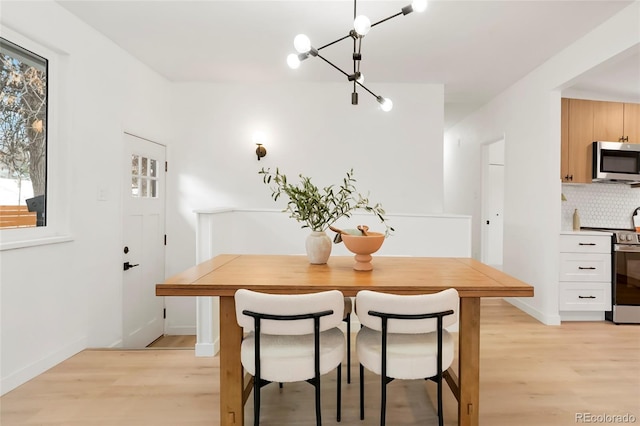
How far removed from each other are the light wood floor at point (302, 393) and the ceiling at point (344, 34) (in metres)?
2.66

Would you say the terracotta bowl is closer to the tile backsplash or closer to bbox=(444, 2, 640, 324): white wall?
bbox=(444, 2, 640, 324): white wall

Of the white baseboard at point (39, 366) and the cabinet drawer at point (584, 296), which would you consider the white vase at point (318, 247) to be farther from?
the cabinet drawer at point (584, 296)

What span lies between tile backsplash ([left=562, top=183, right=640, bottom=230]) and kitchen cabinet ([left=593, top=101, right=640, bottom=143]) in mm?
586

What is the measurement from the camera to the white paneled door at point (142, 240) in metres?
3.37

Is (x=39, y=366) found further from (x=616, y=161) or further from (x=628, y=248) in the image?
(x=616, y=161)

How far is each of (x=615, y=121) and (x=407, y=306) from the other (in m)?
4.13

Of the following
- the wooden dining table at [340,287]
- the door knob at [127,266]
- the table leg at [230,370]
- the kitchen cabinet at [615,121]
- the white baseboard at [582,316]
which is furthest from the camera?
the kitchen cabinet at [615,121]

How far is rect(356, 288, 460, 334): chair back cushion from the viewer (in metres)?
1.48

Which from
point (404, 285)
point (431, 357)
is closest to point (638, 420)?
point (431, 357)

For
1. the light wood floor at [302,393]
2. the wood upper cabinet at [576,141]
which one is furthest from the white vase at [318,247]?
the wood upper cabinet at [576,141]

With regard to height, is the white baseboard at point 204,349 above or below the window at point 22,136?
below

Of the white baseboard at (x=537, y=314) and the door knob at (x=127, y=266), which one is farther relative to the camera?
the white baseboard at (x=537, y=314)

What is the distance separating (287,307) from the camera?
1.46 metres

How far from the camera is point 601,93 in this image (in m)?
4.31
